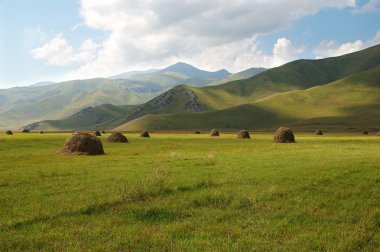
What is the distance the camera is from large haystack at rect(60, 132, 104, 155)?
34812 millimetres

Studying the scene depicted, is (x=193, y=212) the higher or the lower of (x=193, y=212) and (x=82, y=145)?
the lower

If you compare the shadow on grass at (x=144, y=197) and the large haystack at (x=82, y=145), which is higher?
the large haystack at (x=82, y=145)

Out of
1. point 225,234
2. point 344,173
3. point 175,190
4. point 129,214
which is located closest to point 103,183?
point 175,190

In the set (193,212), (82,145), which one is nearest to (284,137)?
(82,145)

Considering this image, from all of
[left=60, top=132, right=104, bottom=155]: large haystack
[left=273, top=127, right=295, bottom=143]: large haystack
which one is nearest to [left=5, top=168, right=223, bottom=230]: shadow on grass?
[left=60, top=132, right=104, bottom=155]: large haystack

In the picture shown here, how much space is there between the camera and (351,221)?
11.5 metres

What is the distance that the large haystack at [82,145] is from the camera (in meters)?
34.8

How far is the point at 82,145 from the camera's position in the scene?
3491 cm

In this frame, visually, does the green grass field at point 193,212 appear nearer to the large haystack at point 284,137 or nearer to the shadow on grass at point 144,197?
the shadow on grass at point 144,197

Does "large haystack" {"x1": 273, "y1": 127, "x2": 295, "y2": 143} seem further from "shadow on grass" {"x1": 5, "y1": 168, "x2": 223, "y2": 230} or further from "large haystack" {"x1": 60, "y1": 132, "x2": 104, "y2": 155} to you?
"shadow on grass" {"x1": 5, "y1": 168, "x2": 223, "y2": 230}

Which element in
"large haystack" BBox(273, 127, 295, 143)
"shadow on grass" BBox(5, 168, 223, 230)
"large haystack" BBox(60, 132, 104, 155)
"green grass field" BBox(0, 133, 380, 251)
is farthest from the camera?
"large haystack" BBox(273, 127, 295, 143)

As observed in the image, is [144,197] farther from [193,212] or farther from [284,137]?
[284,137]

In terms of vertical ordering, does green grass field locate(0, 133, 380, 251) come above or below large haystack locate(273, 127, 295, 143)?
below

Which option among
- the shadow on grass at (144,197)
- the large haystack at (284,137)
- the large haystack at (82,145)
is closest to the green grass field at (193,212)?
the shadow on grass at (144,197)
